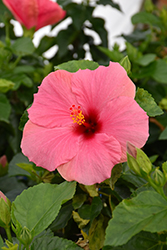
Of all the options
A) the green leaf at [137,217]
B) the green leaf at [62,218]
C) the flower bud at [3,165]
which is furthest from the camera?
the flower bud at [3,165]

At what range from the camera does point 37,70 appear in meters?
1.20

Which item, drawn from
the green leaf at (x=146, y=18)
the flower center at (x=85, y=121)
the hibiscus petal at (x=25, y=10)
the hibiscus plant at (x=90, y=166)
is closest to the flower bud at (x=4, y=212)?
the hibiscus plant at (x=90, y=166)

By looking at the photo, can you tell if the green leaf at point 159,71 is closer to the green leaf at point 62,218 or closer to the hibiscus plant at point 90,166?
the hibiscus plant at point 90,166

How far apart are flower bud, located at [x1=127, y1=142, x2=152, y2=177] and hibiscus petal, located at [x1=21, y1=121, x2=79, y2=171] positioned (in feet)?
0.35

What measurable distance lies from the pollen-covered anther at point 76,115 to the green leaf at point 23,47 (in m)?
0.54

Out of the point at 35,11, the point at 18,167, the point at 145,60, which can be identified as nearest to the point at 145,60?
the point at 145,60

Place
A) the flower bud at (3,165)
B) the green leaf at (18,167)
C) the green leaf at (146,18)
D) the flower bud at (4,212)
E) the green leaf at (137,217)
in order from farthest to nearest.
Answer: 1. the green leaf at (146,18)
2. the flower bud at (3,165)
3. the green leaf at (18,167)
4. the flower bud at (4,212)
5. the green leaf at (137,217)

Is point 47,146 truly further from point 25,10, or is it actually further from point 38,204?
point 25,10

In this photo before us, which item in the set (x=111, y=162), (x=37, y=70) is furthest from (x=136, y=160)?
(x=37, y=70)

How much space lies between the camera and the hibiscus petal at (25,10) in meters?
1.08

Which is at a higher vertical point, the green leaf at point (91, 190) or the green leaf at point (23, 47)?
A: the green leaf at point (23, 47)

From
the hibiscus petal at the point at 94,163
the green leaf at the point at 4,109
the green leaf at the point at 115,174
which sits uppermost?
the hibiscus petal at the point at 94,163

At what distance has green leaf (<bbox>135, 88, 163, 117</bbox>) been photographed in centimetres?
60

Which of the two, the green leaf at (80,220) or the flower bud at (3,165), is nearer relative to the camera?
the green leaf at (80,220)
